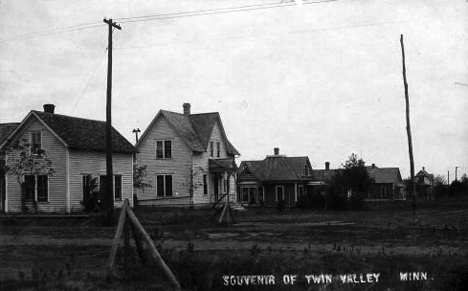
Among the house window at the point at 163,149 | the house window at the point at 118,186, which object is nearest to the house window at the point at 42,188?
the house window at the point at 118,186

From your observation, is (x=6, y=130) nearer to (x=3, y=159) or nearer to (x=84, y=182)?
(x=3, y=159)

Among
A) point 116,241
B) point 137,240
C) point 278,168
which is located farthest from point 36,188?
point 278,168

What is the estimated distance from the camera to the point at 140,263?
1099cm

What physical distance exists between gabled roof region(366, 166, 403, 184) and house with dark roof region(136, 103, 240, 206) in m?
52.5

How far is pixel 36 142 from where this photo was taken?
3372 centimetres

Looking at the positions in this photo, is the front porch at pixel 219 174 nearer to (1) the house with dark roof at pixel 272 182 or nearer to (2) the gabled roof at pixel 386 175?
(1) the house with dark roof at pixel 272 182

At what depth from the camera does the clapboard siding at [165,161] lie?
44.8 metres

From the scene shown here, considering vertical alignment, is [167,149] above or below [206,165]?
above

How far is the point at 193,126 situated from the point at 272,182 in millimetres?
17618

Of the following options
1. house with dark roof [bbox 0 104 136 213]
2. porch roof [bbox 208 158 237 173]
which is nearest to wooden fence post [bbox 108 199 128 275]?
house with dark roof [bbox 0 104 136 213]

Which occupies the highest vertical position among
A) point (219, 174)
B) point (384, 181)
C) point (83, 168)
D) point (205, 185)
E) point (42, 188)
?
point (83, 168)

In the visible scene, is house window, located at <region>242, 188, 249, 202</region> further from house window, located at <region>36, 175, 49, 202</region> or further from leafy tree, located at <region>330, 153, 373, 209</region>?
house window, located at <region>36, 175, 49, 202</region>

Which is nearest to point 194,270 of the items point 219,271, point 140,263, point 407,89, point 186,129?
point 219,271

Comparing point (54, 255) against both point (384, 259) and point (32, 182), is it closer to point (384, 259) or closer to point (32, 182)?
point (384, 259)
